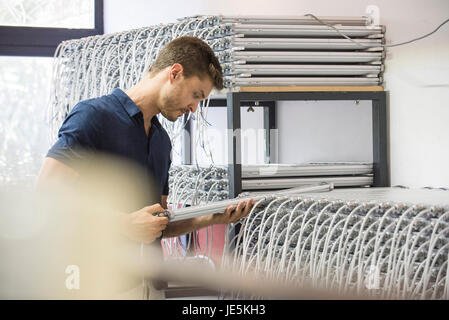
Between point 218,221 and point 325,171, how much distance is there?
512 mm

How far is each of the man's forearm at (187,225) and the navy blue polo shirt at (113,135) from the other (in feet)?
0.35

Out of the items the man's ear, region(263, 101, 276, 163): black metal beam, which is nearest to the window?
region(263, 101, 276, 163): black metal beam

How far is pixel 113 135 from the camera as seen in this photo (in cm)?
→ 163

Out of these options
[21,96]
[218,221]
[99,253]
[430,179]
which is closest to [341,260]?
[218,221]

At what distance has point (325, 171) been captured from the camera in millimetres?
2045

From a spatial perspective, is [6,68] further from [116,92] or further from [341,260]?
[341,260]

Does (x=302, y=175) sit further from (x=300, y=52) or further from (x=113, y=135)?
(x=113, y=135)

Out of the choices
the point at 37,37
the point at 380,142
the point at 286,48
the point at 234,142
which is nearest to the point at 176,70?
the point at 234,142

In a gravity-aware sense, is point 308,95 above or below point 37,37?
below

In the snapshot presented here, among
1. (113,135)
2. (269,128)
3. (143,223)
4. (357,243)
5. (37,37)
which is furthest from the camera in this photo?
(37,37)

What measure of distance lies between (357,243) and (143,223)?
0.49 m

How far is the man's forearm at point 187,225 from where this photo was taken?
66.3 inches

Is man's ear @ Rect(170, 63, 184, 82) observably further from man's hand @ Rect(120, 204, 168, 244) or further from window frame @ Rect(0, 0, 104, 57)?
window frame @ Rect(0, 0, 104, 57)

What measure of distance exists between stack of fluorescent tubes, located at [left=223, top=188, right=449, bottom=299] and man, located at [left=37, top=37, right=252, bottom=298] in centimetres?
11
